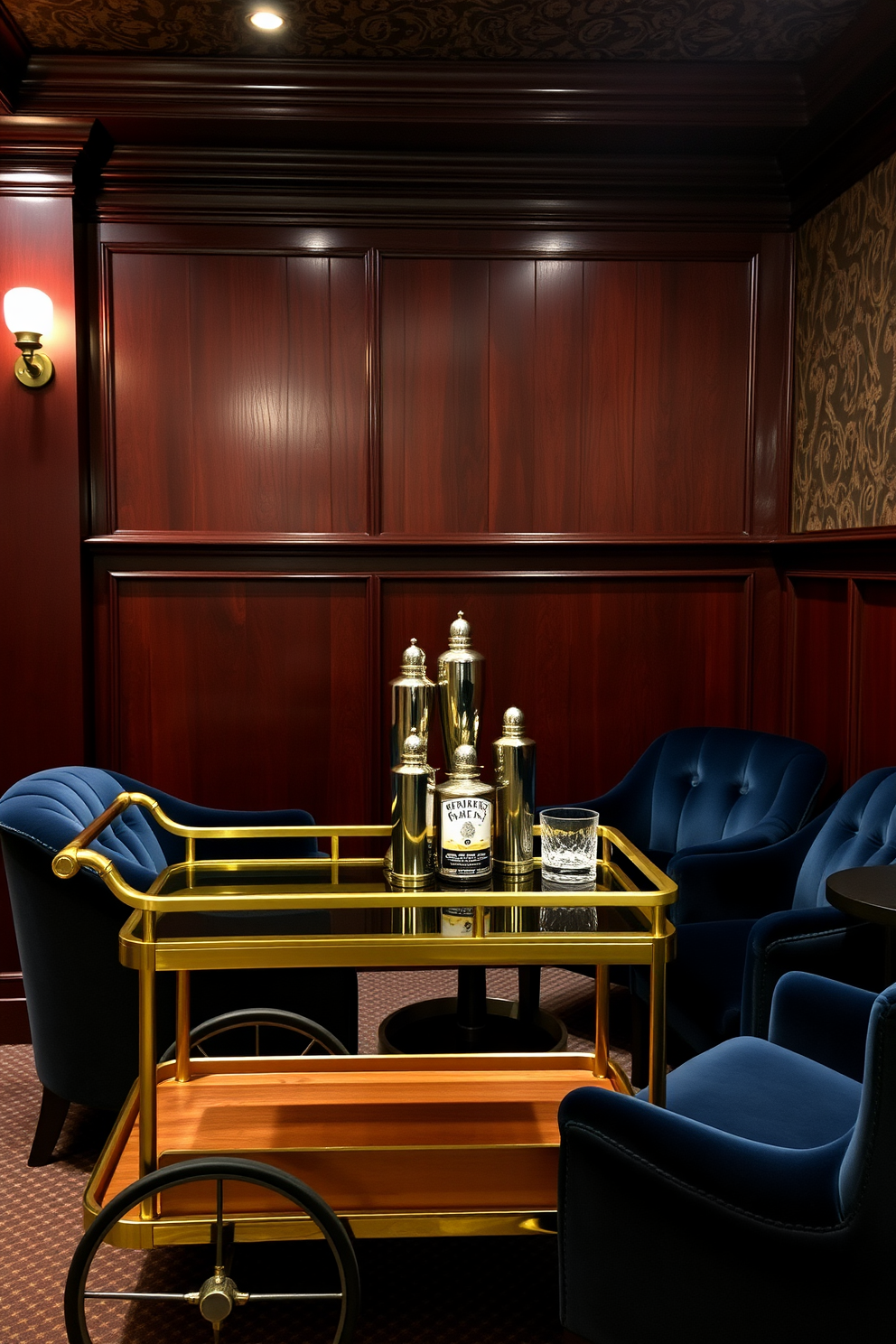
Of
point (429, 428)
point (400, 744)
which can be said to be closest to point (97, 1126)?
point (400, 744)

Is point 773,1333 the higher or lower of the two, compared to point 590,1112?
lower

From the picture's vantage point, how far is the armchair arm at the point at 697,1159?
1.35 metres

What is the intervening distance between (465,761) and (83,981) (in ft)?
3.54

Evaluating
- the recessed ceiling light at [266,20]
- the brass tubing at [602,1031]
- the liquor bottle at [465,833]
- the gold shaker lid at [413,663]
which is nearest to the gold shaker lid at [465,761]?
the liquor bottle at [465,833]

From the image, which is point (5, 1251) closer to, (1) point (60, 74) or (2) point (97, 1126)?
(2) point (97, 1126)

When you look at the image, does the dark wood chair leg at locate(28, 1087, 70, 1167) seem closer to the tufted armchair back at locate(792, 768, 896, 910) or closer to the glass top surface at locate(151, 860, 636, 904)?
the glass top surface at locate(151, 860, 636, 904)

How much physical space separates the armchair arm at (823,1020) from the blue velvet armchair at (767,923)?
0.57 ft

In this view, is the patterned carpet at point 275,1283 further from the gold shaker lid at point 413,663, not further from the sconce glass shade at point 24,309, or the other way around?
the sconce glass shade at point 24,309

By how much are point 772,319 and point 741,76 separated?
31.5 inches

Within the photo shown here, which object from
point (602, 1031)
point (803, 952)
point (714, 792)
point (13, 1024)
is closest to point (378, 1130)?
point (602, 1031)

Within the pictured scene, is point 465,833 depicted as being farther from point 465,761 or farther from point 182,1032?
point 182,1032

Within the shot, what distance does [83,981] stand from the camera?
2.36m

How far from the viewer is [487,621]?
149 inches

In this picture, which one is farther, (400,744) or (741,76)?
(741,76)
